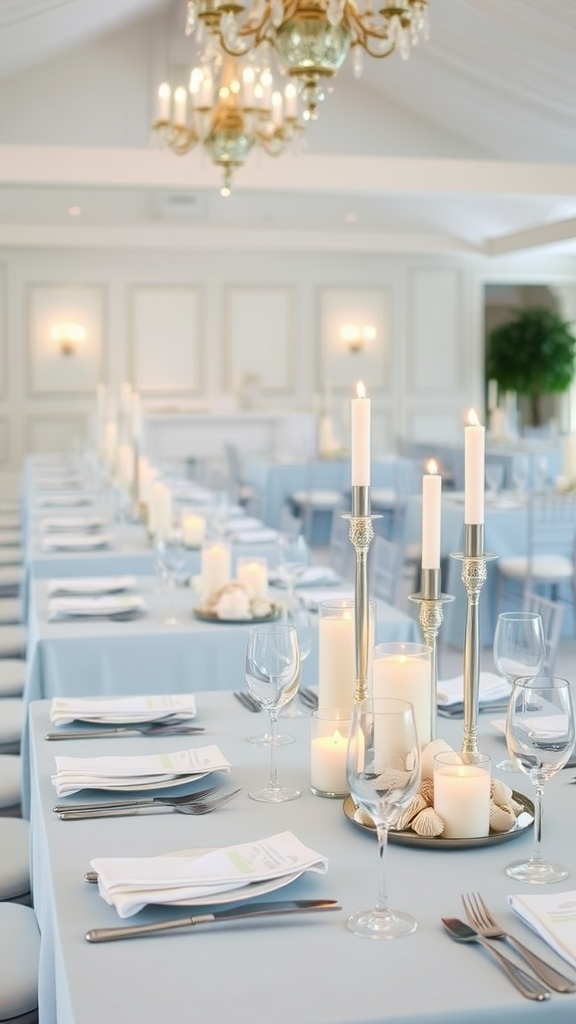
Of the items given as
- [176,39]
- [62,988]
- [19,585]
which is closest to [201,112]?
[19,585]

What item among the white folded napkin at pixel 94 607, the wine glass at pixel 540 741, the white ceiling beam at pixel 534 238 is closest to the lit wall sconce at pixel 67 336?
the white ceiling beam at pixel 534 238

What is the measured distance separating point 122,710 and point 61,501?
452cm

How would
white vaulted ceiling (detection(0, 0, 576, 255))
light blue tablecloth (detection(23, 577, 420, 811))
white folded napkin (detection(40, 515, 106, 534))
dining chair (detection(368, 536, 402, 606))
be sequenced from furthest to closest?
white vaulted ceiling (detection(0, 0, 576, 255))
white folded napkin (detection(40, 515, 106, 534))
dining chair (detection(368, 536, 402, 606))
light blue tablecloth (detection(23, 577, 420, 811))

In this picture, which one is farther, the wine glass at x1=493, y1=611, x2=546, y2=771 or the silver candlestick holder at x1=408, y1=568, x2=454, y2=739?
the wine glass at x1=493, y1=611, x2=546, y2=771

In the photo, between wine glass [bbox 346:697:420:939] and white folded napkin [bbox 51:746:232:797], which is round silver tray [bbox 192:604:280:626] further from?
wine glass [bbox 346:697:420:939]

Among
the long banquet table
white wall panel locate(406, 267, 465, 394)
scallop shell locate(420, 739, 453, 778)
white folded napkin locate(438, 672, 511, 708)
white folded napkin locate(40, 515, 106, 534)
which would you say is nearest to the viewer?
the long banquet table

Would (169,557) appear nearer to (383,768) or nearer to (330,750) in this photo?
(330,750)

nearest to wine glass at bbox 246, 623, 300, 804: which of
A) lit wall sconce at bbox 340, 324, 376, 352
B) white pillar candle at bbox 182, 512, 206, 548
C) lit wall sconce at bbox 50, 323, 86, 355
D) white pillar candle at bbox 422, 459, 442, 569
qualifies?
white pillar candle at bbox 422, 459, 442, 569

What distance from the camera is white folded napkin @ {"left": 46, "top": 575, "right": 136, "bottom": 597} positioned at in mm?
3883

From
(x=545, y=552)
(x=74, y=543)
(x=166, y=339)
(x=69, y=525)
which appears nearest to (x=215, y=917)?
(x=74, y=543)

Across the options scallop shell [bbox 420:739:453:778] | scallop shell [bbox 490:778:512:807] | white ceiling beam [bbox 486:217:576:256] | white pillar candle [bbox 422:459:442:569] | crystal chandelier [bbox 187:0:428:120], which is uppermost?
white ceiling beam [bbox 486:217:576:256]

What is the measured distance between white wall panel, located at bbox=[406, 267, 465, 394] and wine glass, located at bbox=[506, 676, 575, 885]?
13.6 metres

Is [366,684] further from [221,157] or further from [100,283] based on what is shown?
[100,283]

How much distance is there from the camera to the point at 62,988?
4.56 feet
